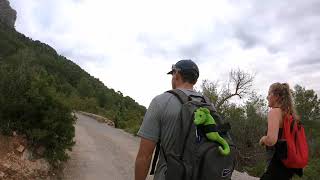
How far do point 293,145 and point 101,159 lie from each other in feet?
29.0

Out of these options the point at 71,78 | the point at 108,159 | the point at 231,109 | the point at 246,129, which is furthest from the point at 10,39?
the point at 108,159

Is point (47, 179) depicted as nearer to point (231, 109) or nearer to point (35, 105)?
point (35, 105)

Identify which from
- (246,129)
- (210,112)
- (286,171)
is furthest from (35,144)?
(246,129)

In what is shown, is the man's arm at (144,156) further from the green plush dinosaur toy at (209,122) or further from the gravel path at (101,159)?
the gravel path at (101,159)

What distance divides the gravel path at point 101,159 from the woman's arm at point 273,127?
652cm

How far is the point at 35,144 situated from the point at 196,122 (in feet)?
23.8

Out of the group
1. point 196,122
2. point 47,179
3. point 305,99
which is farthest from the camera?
point 305,99

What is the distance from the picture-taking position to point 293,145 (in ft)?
15.2

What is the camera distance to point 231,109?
95.1 ft

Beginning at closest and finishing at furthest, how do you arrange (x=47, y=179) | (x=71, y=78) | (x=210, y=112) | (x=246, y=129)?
1. (x=210, y=112)
2. (x=47, y=179)
3. (x=246, y=129)
4. (x=71, y=78)

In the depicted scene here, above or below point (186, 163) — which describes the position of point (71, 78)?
above

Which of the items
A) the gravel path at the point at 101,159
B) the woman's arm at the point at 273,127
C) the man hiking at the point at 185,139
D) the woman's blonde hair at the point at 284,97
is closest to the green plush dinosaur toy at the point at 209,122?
the man hiking at the point at 185,139

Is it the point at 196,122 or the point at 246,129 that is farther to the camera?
the point at 246,129

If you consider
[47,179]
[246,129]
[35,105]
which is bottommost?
[47,179]
